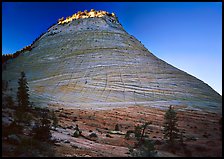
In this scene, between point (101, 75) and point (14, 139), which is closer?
point (14, 139)

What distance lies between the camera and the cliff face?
22.3 metres

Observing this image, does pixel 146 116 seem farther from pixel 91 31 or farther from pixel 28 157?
pixel 91 31

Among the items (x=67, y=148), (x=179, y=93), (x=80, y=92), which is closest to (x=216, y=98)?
(x=179, y=93)

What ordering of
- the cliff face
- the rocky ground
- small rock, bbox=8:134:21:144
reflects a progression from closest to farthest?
1. small rock, bbox=8:134:21:144
2. the rocky ground
3. the cliff face

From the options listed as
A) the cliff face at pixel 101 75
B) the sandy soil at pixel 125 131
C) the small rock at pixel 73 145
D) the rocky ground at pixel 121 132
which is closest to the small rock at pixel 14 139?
the rocky ground at pixel 121 132

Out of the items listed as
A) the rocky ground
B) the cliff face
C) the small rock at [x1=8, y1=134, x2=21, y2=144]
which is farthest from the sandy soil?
the cliff face

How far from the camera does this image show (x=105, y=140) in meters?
12.3

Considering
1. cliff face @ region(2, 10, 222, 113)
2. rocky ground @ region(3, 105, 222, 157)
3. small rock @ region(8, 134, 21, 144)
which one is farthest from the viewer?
cliff face @ region(2, 10, 222, 113)

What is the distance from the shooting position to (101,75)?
83.2ft

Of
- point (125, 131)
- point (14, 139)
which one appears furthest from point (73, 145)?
point (125, 131)

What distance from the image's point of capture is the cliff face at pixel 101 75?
878 inches

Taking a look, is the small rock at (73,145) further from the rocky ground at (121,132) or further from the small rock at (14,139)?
the small rock at (14,139)

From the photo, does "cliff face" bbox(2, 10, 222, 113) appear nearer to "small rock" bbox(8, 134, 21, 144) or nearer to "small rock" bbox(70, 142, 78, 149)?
"small rock" bbox(70, 142, 78, 149)

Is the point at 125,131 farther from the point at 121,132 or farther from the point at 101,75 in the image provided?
the point at 101,75
